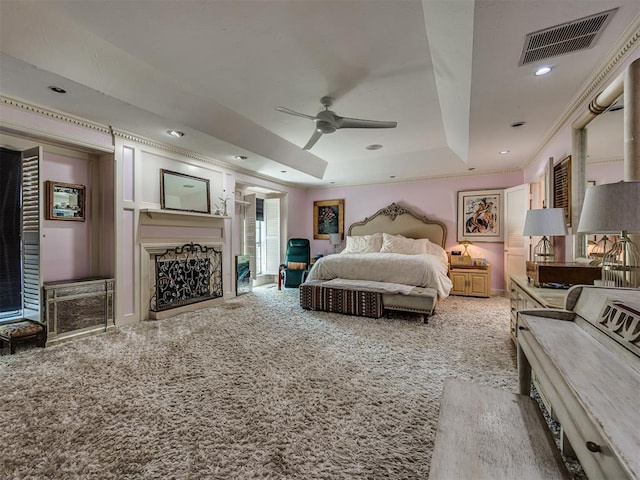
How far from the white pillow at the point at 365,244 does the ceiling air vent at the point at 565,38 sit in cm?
428

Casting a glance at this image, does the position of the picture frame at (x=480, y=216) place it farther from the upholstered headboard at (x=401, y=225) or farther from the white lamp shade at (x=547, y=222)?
the white lamp shade at (x=547, y=222)

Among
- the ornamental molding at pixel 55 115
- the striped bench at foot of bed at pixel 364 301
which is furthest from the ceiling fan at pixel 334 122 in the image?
the ornamental molding at pixel 55 115

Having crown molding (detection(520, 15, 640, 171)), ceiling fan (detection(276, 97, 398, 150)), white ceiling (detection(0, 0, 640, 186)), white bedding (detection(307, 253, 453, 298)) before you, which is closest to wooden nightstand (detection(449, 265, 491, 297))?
white bedding (detection(307, 253, 453, 298))

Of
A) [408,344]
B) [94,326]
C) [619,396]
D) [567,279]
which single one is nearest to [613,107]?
[567,279]

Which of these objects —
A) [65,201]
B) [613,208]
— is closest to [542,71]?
[613,208]

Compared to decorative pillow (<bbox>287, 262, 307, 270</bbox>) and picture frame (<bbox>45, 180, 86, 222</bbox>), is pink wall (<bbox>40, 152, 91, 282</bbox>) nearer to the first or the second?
picture frame (<bbox>45, 180, 86, 222</bbox>)

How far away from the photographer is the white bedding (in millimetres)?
4148

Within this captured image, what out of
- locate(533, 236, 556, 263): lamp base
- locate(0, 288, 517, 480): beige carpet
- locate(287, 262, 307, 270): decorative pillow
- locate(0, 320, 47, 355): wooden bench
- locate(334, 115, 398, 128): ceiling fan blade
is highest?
locate(334, 115, 398, 128): ceiling fan blade

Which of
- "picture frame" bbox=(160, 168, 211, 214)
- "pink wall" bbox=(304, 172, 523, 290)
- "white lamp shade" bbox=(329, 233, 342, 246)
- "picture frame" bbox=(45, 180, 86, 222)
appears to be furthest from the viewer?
"white lamp shade" bbox=(329, 233, 342, 246)

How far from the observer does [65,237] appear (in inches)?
134

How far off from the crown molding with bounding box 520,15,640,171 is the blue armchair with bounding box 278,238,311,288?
4.51 metres

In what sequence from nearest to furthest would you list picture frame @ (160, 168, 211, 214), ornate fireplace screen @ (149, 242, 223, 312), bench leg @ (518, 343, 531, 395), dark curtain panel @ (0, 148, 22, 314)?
bench leg @ (518, 343, 531, 395) < dark curtain panel @ (0, 148, 22, 314) < ornate fireplace screen @ (149, 242, 223, 312) < picture frame @ (160, 168, 211, 214)

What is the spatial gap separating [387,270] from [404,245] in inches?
62.7

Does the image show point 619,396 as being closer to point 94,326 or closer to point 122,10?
point 122,10
